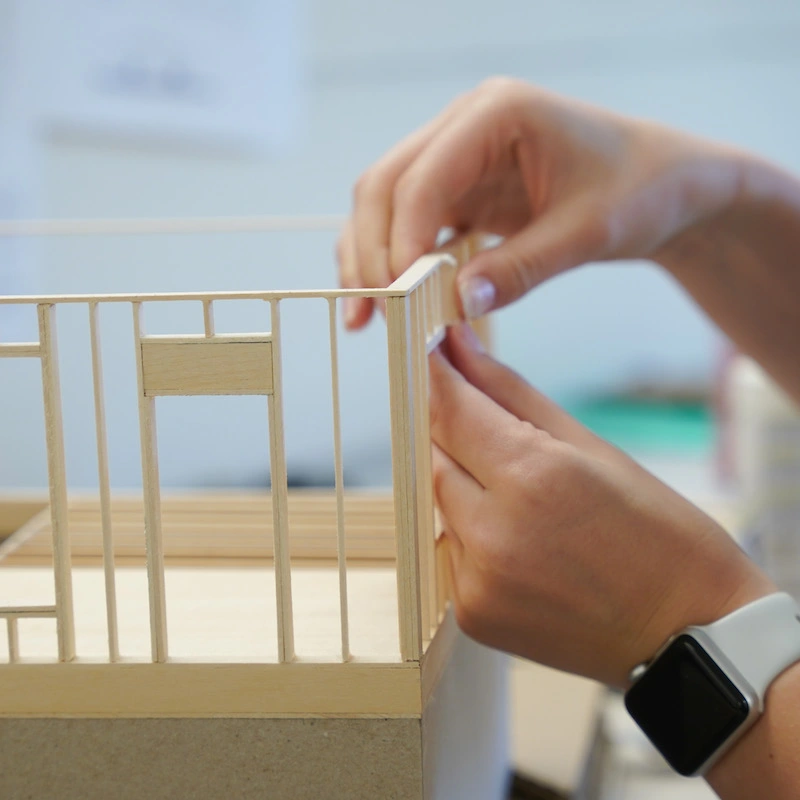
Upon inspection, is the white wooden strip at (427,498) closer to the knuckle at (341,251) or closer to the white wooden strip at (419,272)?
the white wooden strip at (419,272)

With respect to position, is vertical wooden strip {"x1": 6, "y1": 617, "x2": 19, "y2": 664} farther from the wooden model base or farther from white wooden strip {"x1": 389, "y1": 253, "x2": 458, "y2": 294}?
white wooden strip {"x1": 389, "y1": 253, "x2": 458, "y2": 294}

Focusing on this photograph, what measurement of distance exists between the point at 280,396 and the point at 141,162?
2.16 m

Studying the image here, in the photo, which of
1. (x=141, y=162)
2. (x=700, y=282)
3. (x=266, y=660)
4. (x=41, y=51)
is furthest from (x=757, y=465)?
(x=41, y=51)

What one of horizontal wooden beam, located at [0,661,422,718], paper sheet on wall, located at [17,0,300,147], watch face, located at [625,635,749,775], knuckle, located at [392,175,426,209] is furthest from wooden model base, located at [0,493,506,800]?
paper sheet on wall, located at [17,0,300,147]

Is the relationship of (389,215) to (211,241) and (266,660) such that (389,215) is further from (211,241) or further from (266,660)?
(211,241)

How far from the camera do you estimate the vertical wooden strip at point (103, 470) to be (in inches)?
18.9

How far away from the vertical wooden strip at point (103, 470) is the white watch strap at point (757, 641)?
0.30 metres

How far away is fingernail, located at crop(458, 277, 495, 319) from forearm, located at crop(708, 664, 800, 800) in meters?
0.29

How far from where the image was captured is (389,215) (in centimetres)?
80

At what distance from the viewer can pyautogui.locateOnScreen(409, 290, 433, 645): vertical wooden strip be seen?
50 centimetres

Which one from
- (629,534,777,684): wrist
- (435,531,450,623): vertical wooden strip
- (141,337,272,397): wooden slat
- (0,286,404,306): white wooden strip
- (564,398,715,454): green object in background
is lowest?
(564,398,715,454): green object in background

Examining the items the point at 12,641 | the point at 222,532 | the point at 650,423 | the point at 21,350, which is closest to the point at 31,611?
the point at 12,641

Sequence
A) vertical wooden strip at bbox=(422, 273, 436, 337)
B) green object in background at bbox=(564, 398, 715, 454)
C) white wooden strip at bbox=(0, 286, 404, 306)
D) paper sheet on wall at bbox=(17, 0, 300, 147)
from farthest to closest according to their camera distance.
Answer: green object in background at bbox=(564, 398, 715, 454)
paper sheet on wall at bbox=(17, 0, 300, 147)
vertical wooden strip at bbox=(422, 273, 436, 337)
white wooden strip at bbox=(0, 286, 404, 306)

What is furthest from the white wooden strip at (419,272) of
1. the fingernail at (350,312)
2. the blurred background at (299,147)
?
the blurred background at (299,147)
